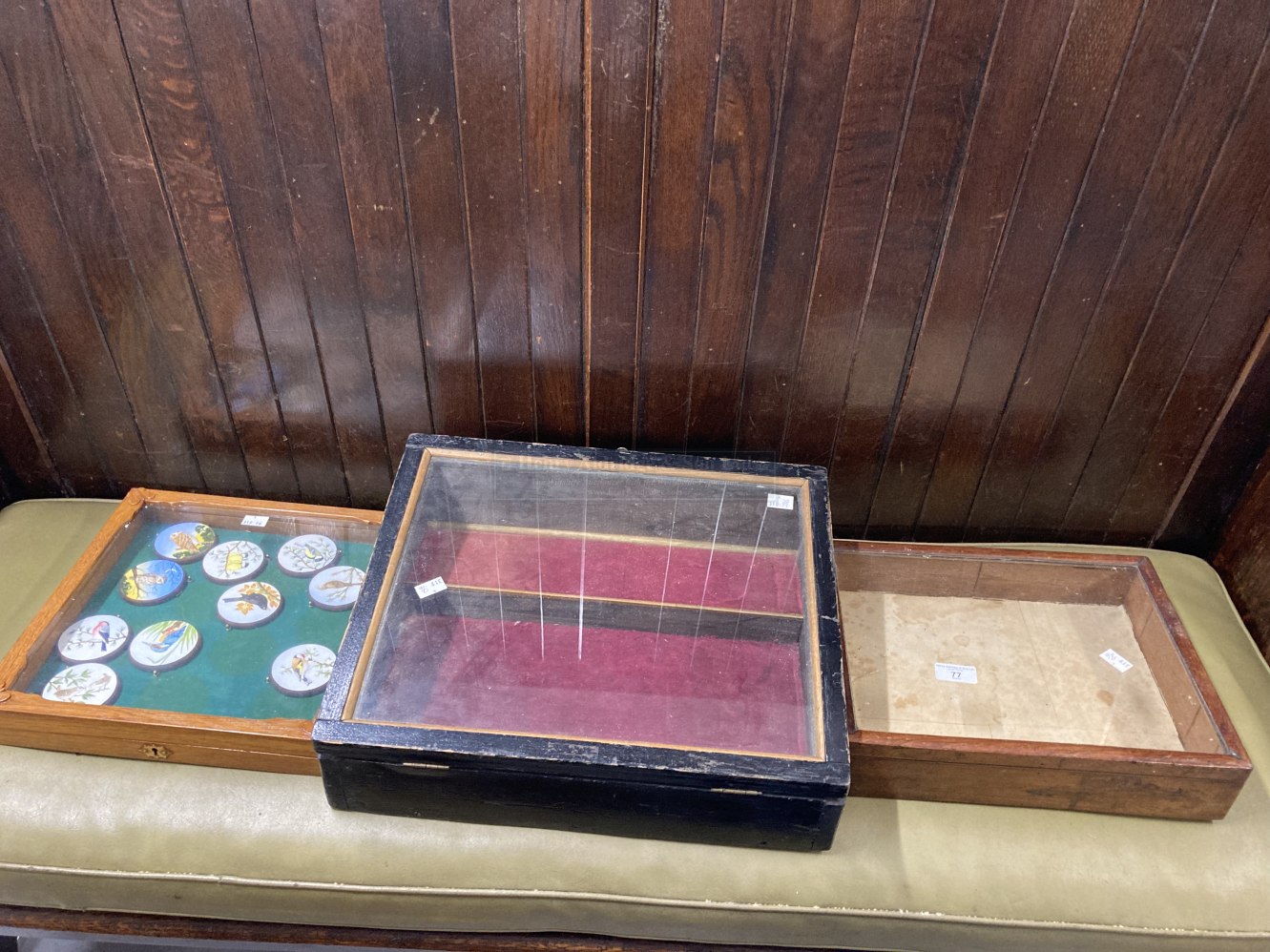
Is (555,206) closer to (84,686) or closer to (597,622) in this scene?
(597,622)

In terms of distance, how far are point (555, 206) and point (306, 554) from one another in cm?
75

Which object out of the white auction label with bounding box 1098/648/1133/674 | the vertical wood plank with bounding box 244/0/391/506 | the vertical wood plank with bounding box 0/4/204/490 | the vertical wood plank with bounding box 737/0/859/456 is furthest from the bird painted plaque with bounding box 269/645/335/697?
the white auction label with bounding box 1098/648/1133/674

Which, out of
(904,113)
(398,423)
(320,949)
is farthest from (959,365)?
(320,949)

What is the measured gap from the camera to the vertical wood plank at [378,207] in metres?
1.30

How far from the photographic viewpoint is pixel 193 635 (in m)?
1.52

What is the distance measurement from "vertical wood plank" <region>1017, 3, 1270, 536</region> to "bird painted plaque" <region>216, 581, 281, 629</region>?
4.56 feet

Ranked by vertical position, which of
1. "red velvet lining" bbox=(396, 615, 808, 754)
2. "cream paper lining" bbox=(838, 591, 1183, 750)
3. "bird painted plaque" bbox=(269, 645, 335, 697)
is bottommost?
"bird painted plaque" bbox=(269, 645, 335, 697)

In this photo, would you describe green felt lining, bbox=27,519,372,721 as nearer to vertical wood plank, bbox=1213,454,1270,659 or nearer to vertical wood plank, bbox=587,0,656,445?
vertical wood plank, bbox=587,0,656,445

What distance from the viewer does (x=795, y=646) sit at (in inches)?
54.6

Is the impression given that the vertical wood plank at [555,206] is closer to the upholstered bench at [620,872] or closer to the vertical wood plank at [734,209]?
the vertical wood plank at [734,209]

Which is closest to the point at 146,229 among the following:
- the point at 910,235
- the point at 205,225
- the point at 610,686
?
the point at 205,225

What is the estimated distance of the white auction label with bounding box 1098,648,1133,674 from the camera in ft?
5.02

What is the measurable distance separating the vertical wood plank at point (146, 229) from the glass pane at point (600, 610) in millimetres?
462

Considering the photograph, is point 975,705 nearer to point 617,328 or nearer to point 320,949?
point 617,328
